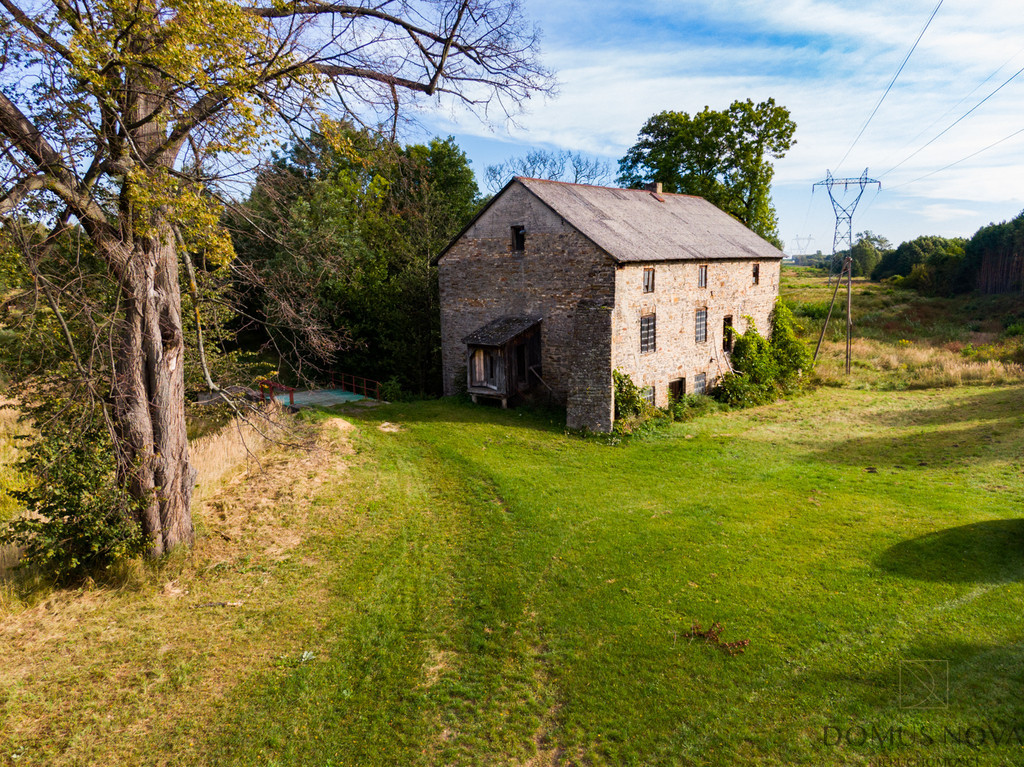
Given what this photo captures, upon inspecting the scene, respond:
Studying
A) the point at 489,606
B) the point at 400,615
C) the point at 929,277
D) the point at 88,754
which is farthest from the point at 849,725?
the point at 929,277

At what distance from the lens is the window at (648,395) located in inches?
825

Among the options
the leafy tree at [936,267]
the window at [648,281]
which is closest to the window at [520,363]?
the window at [648,281]

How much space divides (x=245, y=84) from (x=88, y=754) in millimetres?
8230

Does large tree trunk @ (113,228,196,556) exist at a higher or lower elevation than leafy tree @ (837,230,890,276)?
lower

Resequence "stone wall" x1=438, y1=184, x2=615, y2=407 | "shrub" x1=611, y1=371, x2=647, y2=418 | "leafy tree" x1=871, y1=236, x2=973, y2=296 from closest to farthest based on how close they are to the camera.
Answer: "stone wall" x1=438, y1=184, x2=615, y2=407 < "shrub" x1=611, y1=371, x2=647, y2=418 < "leafy tree" x1=871, y1=236, x2=973, y2=296

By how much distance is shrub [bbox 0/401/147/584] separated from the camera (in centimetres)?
832

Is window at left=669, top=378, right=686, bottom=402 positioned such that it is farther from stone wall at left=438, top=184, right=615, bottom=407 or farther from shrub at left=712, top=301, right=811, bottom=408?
stone wall at left=438, top=184, right=615, bottom=407

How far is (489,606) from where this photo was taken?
30.5 ft

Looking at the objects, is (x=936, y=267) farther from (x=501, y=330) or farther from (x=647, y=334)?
(x=501, y=330)

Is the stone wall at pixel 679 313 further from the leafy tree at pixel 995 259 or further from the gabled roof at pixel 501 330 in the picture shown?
the leafy tree at pixel 995 259

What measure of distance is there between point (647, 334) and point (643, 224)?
208 inches

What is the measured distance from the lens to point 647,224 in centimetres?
2312

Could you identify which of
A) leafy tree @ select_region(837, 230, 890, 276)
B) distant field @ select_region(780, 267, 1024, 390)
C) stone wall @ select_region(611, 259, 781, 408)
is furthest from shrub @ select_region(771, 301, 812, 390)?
leafy tree @ select_region(837, 230, 890, 276)

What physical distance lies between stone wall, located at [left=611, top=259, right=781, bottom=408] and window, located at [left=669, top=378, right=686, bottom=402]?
Result: 0.20m
